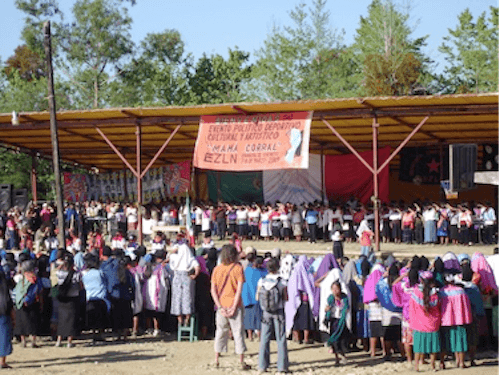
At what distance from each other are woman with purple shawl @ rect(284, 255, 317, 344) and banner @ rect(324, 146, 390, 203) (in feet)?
43.3

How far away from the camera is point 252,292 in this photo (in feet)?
36.2

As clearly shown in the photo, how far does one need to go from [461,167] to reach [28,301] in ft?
20.9

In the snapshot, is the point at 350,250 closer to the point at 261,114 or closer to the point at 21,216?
the point at 261,114

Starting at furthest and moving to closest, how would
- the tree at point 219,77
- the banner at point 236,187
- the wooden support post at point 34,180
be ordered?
the tree at point 219,77, the banner at point 236,187, the wooden support post at point 34,180

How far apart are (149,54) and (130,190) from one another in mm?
15254

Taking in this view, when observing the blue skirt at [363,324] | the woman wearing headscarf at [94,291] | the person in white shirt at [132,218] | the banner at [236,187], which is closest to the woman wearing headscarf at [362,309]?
the blue skirt at [363,324]

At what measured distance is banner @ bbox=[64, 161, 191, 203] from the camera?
89.4 ft

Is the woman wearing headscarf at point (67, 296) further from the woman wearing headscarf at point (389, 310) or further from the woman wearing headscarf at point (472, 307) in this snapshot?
the woman wearing headscarf at point (472, 307)

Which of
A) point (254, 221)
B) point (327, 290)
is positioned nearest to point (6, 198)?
point (254, 221)

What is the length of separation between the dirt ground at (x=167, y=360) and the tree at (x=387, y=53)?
26581 millimetres

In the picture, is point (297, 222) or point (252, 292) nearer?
point (252, 292)

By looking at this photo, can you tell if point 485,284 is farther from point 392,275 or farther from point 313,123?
point 313,123

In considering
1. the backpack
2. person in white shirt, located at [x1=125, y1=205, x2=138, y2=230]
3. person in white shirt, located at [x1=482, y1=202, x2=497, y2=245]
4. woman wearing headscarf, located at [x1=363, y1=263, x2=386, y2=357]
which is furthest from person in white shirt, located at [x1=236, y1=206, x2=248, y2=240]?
the backpack

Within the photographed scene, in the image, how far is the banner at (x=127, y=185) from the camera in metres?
27.2
